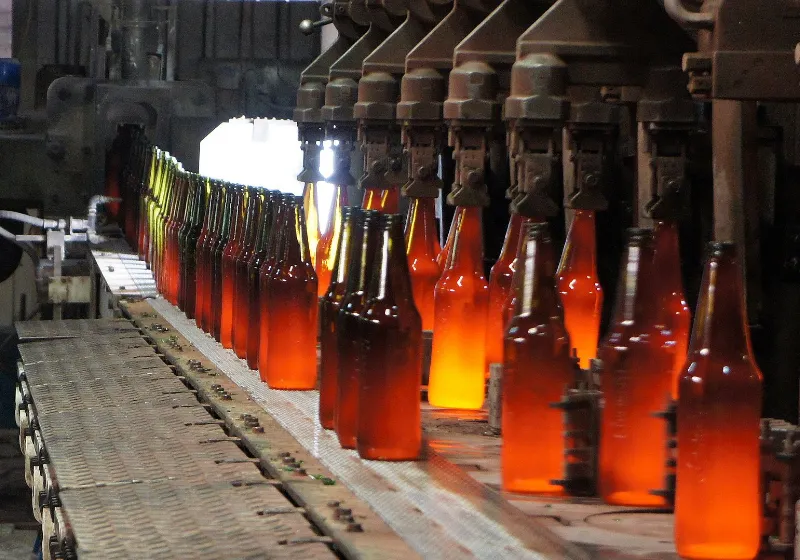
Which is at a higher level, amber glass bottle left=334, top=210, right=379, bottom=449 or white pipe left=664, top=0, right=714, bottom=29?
white pipe left=664, top=0, right=714, bottom=29

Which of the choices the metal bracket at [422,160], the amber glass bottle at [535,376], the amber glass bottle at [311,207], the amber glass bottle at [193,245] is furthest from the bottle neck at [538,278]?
the amber glass bottle at [193,245]

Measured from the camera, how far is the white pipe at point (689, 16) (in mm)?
1599

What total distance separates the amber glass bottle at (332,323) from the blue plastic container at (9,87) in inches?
294

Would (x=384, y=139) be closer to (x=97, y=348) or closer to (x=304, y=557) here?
(x=97, y=348)

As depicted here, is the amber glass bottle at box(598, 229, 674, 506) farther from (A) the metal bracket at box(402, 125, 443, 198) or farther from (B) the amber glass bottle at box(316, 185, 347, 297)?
(B) the amber glass bottle at box(316, 185, 347, 297)

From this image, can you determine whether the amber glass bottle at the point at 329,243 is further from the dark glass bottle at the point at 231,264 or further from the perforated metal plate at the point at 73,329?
the perforated metal plate at the point at 73,329

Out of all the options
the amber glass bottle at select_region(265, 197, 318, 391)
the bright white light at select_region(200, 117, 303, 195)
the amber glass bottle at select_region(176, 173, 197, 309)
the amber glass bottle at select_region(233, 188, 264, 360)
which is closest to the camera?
the amber glass bottle at select_region(265, 197, 318, 391)

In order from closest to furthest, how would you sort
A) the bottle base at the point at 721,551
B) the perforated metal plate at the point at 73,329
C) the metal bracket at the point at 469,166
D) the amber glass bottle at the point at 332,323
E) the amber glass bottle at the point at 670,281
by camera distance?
the bottle base at the point at 721,551 < the amber glass bottle at the point at 670,281 < the amber glass bottle at the point at 332,323 < the metal bracket at the point at 469,166 < the perforated metal plate at the point at 73,329

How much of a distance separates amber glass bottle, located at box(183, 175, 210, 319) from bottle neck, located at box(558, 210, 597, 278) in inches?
63.0

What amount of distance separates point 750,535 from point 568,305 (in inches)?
34.5

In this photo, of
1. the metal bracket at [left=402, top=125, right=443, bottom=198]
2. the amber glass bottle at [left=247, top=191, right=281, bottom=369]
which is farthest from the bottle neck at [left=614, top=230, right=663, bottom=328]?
the amber glass bottle at [left=247, top=191, right=281, bottom=369]

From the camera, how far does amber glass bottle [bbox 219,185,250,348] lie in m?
3.15

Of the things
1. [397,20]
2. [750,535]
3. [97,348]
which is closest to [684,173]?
[750,535]

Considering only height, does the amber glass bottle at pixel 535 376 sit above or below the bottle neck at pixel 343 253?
below
